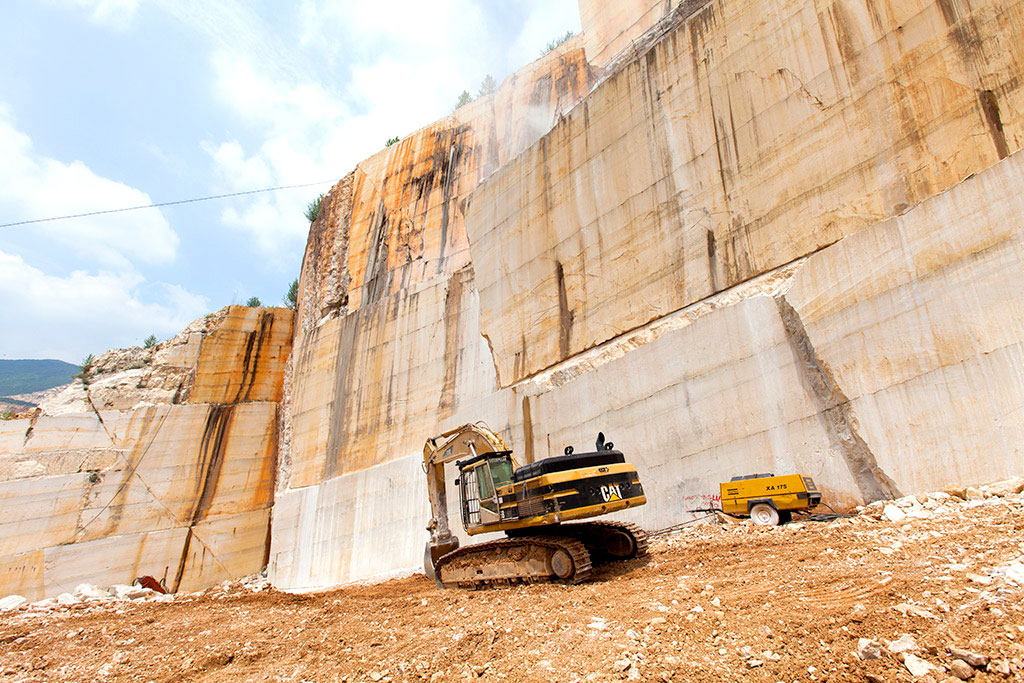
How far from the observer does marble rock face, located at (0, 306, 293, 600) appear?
1784 centimetres

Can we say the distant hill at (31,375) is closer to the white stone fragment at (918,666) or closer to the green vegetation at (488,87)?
the green vegetation at (488,87)

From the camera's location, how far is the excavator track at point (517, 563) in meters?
6.85

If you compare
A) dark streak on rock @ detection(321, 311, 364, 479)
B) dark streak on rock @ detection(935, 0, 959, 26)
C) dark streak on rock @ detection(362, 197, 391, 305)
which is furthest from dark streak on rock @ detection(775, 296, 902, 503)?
dark streak on rock @ detection(362, 197, 391, 305)

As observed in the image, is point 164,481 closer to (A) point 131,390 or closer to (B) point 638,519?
(A) point 131,390

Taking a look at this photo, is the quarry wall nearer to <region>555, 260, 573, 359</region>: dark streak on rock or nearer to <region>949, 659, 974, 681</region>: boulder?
<region>555, 260, 573, 359</region>: dark streak on rock

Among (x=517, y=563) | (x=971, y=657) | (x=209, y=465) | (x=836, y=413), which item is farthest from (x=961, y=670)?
(x=209, y=465)

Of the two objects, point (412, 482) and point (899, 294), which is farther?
point (412, 482)

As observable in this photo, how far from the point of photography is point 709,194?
11.1 m

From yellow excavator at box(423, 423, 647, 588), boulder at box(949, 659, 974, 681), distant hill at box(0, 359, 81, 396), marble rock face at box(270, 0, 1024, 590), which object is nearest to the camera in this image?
boulder at box(949, 659, 974, 681)

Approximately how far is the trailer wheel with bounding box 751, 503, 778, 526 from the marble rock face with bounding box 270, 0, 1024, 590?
889 millimetres

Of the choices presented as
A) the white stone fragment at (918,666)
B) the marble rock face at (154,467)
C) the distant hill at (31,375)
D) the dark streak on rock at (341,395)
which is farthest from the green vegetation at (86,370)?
the distant hill at (31,375)

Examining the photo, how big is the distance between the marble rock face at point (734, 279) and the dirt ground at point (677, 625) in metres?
1.84

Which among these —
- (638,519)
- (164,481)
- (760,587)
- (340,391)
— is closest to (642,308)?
(638,519)

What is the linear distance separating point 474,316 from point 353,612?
1067cm
